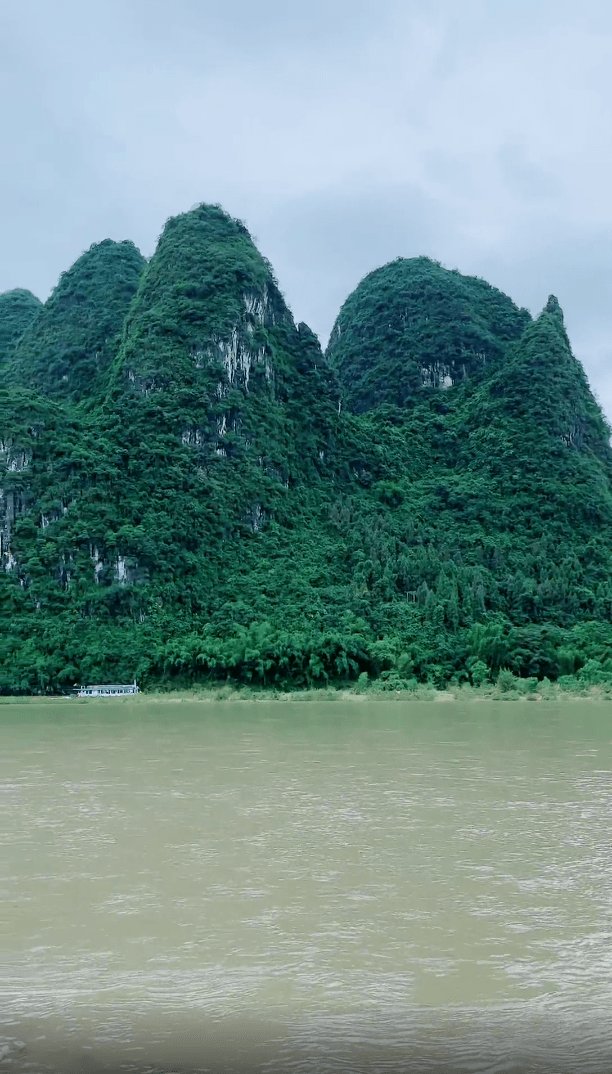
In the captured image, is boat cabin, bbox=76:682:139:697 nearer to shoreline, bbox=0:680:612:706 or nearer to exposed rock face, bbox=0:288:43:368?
shoreline, bbox=0:680:612:706

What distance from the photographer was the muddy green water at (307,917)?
4469 millimetres

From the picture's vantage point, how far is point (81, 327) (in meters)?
60.2

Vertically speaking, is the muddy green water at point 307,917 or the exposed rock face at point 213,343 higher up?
the exposed rock face at point 213,343

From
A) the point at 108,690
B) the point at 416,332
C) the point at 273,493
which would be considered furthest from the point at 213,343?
the point at 108,690

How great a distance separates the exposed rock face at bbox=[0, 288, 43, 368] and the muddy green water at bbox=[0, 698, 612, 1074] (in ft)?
193

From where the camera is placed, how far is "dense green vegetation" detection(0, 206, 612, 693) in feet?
126

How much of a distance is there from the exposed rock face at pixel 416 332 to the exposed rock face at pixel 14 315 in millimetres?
24337

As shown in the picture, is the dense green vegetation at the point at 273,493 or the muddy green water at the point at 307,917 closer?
the muddy green water at the point at 307,917

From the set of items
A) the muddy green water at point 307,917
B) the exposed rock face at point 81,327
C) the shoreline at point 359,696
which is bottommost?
the shoreline at point 359,696

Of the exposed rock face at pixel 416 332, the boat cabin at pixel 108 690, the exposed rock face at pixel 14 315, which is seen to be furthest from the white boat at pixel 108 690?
the exposed rock face at pixel 14 315

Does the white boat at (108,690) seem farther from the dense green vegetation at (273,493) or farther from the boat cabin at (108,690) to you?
the dense green vegetation at (273,493)

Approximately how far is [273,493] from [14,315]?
1298 inches

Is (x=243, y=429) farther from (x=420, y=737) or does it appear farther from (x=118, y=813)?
(x=118, y=813)

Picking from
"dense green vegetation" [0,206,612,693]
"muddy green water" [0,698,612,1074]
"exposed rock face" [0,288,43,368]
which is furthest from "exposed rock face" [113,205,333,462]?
"muddy green water" [0,698,612,1074]
